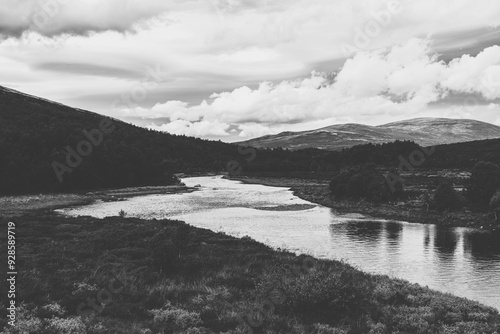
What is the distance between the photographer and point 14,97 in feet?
635

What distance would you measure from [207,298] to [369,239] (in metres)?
30.4

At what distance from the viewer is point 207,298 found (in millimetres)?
18453

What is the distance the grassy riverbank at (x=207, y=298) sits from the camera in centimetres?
1514

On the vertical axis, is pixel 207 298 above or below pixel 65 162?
below

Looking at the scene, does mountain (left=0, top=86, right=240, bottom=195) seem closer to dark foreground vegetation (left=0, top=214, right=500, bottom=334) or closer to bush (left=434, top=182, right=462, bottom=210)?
dark foreground vegetation (left=0, top=214, right=500, bottom=334)

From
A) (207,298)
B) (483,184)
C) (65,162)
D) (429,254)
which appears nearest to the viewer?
(207,298)

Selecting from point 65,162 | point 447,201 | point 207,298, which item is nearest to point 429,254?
point 207,298

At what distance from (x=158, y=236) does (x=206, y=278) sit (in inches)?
285

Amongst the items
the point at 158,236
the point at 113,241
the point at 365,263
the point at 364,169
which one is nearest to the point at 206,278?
the point at 158,236

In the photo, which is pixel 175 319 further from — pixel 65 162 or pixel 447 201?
pixel 65 162

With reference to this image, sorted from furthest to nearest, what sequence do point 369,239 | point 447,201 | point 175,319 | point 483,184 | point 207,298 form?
point 483,184
point 447,201
point 369,239
point 207,298
point 175,319

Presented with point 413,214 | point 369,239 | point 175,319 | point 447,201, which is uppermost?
point 447,201

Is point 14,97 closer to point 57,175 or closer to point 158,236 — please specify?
point 57,175

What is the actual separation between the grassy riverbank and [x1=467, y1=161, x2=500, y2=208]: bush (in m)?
47.9
